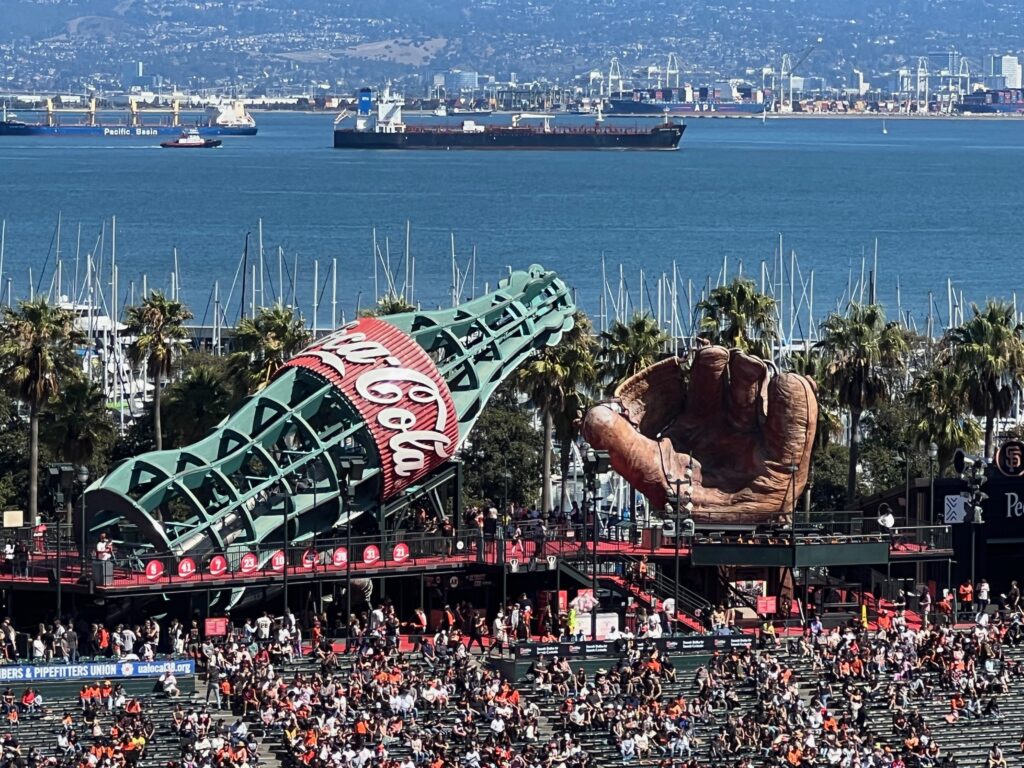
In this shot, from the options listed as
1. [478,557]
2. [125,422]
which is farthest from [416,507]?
[125,422]

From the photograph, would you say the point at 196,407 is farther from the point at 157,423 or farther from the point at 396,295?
the point at 396,295

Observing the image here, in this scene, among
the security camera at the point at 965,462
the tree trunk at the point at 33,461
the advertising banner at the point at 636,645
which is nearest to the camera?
the advertising banner at the point at 636,645

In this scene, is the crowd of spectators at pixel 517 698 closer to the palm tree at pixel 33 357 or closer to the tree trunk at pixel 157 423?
the palm tree at pixel 33 357

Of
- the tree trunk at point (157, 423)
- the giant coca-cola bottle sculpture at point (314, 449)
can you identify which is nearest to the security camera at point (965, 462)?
the giant coca-cola bottle sculpture at point (314, 449)

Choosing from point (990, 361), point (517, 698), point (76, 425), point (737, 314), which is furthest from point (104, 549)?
point (990, 361)

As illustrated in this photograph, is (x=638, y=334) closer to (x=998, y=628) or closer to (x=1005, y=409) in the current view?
(x=1005, y=409)

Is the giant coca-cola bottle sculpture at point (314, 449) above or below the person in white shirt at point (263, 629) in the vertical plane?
above

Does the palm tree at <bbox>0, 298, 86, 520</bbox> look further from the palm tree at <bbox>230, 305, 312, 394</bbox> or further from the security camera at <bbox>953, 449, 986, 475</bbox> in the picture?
the security camera at <bbox>953, 449, 986, 475</bbox>
